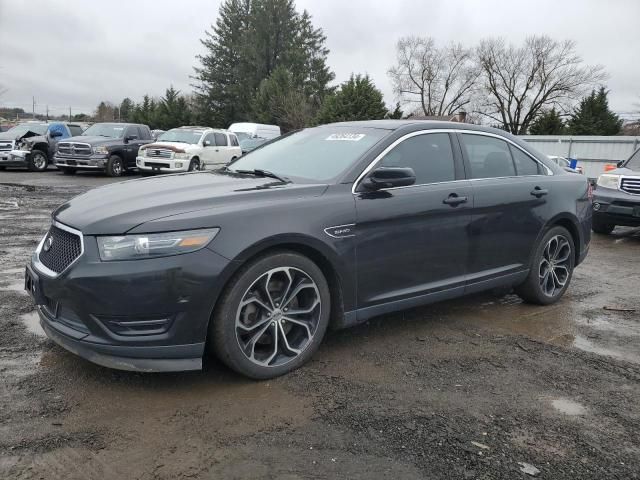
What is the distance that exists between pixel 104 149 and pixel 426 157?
1660cm

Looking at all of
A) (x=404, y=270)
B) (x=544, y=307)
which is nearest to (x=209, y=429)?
(x=404, y=270)

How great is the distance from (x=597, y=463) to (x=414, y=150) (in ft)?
→ 8.11

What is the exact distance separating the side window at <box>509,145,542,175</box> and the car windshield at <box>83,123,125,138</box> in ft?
57.5

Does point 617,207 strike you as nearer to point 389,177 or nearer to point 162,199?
point 389,177

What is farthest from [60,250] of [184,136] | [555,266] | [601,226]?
[184,136]

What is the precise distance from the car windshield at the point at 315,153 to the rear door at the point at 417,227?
24cm

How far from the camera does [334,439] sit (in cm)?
285

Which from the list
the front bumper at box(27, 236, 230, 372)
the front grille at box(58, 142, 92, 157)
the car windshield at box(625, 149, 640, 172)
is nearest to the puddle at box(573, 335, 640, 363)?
the front bumper at box(27, 236, 230, 372)

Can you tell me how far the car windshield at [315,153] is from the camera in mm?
4102

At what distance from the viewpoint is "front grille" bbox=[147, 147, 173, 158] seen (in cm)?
1812

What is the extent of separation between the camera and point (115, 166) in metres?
19.4

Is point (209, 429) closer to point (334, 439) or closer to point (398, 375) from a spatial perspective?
point (334, 439)

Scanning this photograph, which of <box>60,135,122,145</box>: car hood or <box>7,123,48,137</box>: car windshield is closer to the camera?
<box>60,135,122,145</box>: car hood

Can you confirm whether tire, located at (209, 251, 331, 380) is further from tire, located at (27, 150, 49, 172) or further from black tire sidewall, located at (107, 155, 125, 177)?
tire, located at (27, 150, 49, 172)
